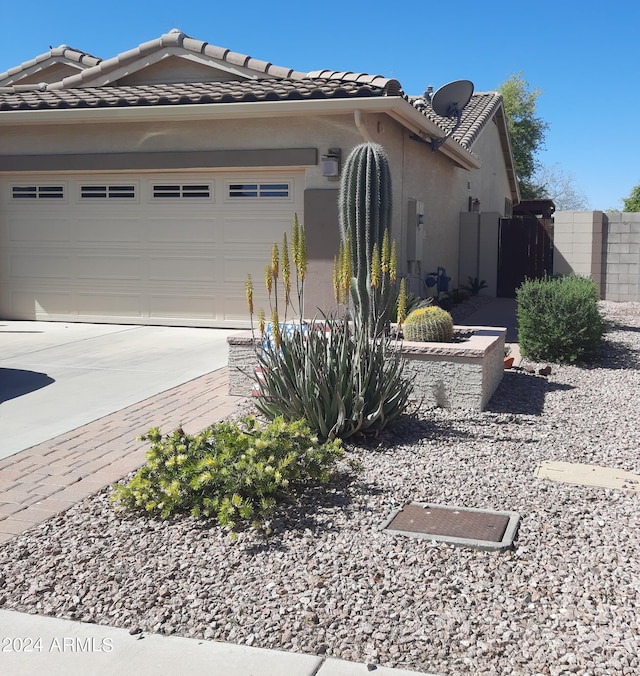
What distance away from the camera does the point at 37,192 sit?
44.7ft

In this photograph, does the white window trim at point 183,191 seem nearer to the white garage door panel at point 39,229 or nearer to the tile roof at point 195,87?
the tile roof at point 195,87

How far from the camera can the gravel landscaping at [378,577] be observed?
332cm

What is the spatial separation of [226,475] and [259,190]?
8.56 meters

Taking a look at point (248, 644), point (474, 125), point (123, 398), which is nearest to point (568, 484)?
point (248, 644)

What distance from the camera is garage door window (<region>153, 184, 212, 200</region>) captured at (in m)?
12.8

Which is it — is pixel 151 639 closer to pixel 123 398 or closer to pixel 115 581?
pixel 115 581

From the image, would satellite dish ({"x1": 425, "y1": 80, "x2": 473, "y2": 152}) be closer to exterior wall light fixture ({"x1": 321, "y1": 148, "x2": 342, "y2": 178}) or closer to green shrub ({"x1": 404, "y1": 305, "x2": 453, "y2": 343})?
exterior wall light fixture ({"x1": 321, "y1": 148, "x2": 342, "y2": 178})

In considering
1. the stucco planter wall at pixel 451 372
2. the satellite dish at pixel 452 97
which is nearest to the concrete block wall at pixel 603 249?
the satellite dish at pixel 452 97

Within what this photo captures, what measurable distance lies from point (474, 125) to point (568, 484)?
49.8 feet

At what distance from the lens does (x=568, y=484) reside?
529 centimetres

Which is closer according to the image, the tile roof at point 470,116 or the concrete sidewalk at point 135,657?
the concrete sidewalk at point 135,657

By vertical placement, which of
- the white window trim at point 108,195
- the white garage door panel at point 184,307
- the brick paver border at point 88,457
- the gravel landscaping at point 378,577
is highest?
the white window trim at point 108,195

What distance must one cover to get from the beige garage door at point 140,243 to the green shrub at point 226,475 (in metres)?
7.76

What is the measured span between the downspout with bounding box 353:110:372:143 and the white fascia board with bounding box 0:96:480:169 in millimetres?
78
